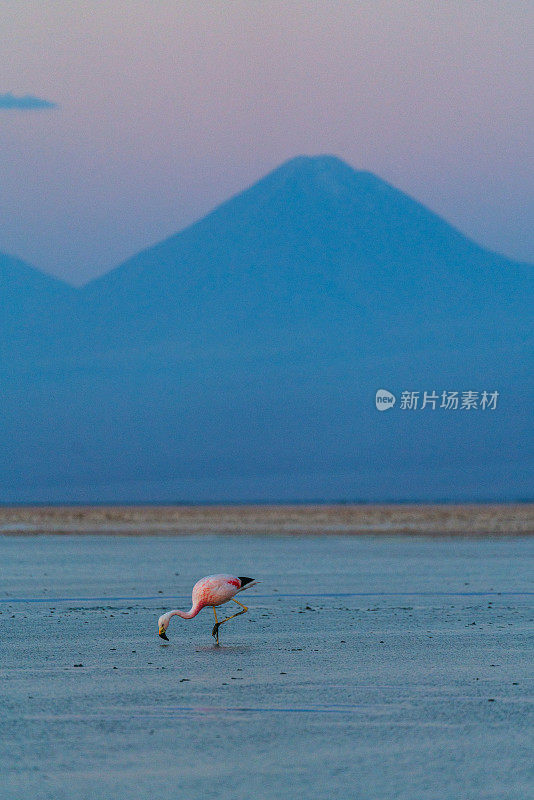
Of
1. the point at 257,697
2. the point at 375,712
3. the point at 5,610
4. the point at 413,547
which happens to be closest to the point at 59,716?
the point at 257,697

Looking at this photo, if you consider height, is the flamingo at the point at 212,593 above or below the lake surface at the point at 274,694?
above

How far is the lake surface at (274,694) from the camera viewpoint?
31.0 feet

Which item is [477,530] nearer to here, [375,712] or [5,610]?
[5,610]

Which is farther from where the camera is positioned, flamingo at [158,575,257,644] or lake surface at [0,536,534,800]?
flamingo at [158,575,257,644]

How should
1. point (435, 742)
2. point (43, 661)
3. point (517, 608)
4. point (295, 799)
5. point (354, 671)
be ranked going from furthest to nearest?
point (517, 608)
point (43, 661)
point (354, 671)
point (435, 742)
point (295, 799)

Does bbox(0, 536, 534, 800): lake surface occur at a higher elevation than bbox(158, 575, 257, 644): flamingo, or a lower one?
lower

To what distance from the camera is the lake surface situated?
9.46 meters

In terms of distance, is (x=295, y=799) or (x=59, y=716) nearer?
(x=295, y=799)

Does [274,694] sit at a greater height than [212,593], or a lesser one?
lesser

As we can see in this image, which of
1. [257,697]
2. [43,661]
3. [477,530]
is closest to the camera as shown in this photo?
[257,697]

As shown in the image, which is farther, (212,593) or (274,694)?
(212,593)

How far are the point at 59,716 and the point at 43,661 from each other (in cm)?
379

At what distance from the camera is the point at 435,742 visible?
1057cm

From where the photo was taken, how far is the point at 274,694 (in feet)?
42.1
